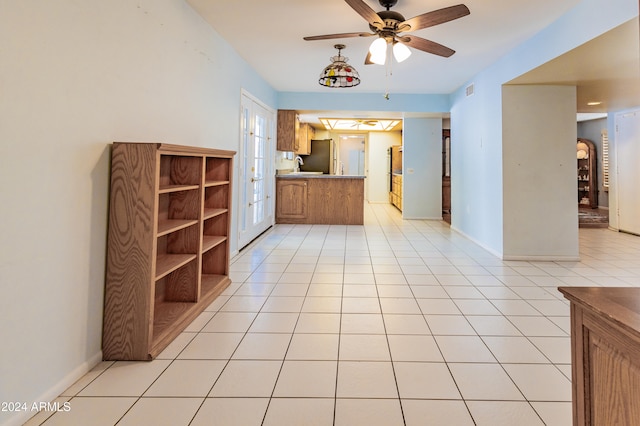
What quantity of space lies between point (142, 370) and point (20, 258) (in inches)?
32.1

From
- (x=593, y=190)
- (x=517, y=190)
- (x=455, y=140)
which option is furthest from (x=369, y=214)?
(x=593, y=190)

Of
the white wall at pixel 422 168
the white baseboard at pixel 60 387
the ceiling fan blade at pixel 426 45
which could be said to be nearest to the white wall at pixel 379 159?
the white wall at pixel 422 168

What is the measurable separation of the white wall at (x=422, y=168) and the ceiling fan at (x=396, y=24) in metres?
4.46

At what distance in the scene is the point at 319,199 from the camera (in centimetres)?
672

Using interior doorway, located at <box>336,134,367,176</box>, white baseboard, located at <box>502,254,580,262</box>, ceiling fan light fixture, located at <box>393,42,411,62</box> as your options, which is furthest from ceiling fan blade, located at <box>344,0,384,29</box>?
interior doorway, located at <box>336,134,367,176</box>

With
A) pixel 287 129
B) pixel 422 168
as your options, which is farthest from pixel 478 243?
pixel 287 129

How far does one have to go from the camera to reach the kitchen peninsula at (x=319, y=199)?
6645 mm

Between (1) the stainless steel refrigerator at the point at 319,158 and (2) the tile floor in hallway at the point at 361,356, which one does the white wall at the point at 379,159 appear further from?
(2) the tile floor in hallway at the point at 361,356

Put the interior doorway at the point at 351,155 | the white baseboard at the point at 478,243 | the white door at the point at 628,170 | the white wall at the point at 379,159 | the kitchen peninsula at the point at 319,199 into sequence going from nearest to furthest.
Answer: the white baseboard at the point at 478,243 → the white door at the point at 628,170 → the kitchen peninsula at the point at 319,199 → the white wall at the point at 379,159 → the interior doorway at the point at 351,155

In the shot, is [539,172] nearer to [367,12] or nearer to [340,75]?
[340,75]

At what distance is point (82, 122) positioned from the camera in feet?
5.45

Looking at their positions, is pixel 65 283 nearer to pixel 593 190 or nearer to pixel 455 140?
pixel 455 140

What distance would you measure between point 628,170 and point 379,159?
5.97 meters

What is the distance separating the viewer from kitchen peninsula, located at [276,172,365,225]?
6.64 m
